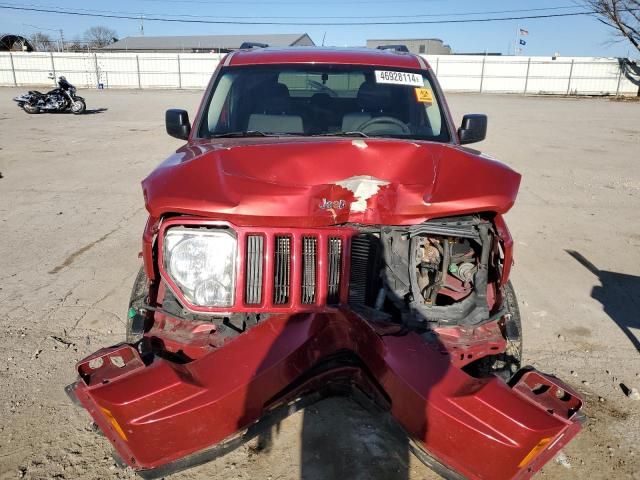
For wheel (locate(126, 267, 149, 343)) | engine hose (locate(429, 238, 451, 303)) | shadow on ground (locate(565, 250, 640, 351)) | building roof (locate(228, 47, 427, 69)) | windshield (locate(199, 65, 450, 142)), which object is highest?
building roof (locate(228, 47, 427, 69))

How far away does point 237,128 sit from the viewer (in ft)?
11.8

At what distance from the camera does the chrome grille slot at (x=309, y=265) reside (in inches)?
90.4

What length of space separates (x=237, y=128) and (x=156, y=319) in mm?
1646

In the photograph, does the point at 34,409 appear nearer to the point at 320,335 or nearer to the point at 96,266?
the point at 320,335

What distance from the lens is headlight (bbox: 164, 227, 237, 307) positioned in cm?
229

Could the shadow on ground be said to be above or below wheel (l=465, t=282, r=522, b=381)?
below

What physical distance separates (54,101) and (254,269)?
2043cm

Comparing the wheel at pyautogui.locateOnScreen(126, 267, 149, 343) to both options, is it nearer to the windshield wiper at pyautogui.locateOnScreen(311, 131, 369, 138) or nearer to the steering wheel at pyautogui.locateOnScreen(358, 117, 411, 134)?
the windshield wiper at pyautogui.locateOnScreen(311, 131, 369, 138)

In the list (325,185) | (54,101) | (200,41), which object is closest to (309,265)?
(325,185)

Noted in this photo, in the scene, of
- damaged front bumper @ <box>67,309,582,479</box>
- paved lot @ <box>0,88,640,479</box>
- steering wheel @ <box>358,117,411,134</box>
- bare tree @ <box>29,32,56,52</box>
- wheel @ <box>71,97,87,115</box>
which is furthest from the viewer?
bare tree @ <box>29,32,56,52</box>

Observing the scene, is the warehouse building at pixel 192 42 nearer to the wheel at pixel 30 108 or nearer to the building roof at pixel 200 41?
the building roof at pixel 200 41

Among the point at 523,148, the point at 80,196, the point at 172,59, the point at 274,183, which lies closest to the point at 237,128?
the point at 274,183

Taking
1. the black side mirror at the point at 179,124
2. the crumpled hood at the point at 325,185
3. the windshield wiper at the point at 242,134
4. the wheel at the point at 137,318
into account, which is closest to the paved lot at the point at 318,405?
the wheel at the point at 137,318

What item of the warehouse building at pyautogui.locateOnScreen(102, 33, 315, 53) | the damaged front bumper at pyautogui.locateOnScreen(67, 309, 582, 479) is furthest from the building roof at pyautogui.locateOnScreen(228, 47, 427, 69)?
the warehouse building at pyautogui.locateOnScreen(102, 33, 315, 53)
